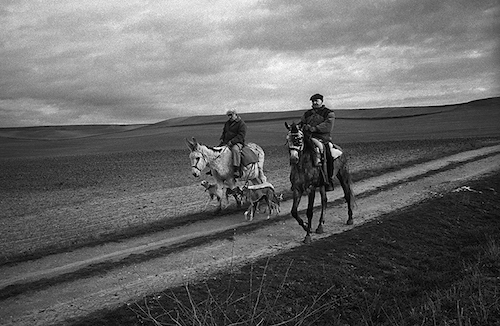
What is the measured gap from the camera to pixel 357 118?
301 feet

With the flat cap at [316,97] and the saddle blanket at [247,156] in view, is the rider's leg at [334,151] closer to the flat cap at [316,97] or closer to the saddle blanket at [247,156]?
the flat cap at [316,97]

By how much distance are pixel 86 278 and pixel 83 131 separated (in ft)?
374

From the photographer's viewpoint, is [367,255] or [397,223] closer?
[367,255]

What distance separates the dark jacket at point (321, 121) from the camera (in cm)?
1100

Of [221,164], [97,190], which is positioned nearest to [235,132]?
[221,164]

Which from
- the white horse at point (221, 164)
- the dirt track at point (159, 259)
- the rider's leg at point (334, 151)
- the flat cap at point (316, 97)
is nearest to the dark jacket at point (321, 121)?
the rider's leg at point (334, 151)

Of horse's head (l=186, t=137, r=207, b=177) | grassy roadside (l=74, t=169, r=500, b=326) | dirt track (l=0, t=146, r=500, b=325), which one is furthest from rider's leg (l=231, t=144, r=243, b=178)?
grassy roadside (l=74, t=169, r=500, b=326)

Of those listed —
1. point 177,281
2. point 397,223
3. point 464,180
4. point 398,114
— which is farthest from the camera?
point 398,114

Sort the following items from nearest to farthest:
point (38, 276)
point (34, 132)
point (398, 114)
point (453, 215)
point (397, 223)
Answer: point (38, 276) → point (397, 223) → point (453, 215) → point (398, 114) → point (34, 132)

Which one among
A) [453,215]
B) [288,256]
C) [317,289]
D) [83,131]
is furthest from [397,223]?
[83,131]

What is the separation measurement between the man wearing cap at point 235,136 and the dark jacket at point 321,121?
11.8 feet

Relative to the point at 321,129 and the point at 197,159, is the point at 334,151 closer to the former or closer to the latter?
the point at 321,129

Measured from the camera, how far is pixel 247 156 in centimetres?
1430

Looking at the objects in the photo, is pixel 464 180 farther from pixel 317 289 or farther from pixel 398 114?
pixel 398 114
